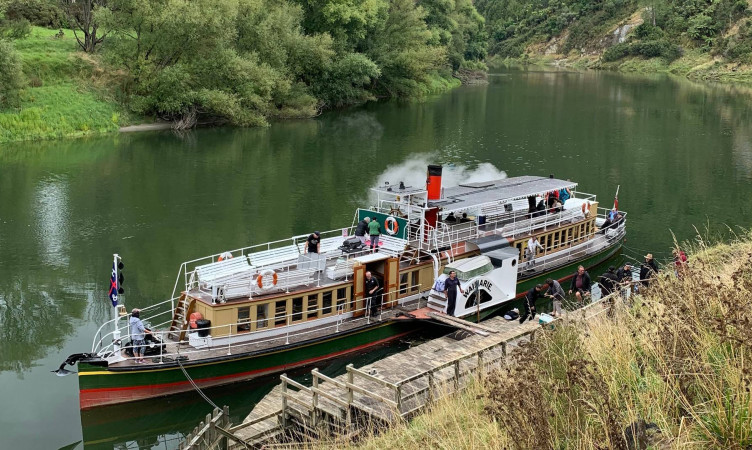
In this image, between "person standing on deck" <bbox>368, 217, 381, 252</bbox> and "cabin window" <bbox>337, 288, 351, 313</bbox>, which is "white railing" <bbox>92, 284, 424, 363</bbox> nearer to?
"cabin window" <bbox>337, 288, 351, 313</bbox>

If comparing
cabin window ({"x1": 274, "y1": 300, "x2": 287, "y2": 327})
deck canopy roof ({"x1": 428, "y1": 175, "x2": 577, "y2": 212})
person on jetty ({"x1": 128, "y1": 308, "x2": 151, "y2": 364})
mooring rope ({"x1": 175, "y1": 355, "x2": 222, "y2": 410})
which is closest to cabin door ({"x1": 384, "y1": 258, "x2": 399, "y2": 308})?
deck canopy roof ({"x1": 428, "y1": 175, "x2": 577, "y2": 212})

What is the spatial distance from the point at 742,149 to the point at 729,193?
1807 centimetres

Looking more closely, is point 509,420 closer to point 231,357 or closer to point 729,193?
point 231,357

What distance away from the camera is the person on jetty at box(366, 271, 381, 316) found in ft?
81.6

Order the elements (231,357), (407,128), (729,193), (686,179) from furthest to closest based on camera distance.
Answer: (407,128) < (686,179) < (729,193) < (231,357)

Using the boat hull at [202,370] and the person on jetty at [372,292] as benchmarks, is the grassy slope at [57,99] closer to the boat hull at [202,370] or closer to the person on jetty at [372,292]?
the boat hull at [202,370]

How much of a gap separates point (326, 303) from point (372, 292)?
162 centimetres

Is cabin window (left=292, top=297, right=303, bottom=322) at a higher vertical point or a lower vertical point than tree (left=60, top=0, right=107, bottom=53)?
lower

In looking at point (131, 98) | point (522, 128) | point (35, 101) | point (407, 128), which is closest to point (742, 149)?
point (522, 128)

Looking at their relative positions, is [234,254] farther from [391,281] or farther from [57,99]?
[57,99]

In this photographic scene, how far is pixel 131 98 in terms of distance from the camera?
224 feet

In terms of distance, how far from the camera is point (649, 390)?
8.59 meters

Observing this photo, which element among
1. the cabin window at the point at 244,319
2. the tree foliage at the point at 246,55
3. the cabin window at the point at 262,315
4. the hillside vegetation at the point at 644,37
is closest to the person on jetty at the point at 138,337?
the cabin window at the point at 244,319

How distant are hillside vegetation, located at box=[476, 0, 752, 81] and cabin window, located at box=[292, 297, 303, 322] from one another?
4681 inches
